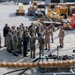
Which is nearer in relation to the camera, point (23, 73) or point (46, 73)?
point (46, 73)

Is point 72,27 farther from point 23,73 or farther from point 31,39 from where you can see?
point 23,73

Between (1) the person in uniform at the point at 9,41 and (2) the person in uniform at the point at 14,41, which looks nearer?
(2) the person in uniform at the point at 14,41

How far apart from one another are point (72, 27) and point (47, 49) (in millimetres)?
8185

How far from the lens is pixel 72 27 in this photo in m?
24.4

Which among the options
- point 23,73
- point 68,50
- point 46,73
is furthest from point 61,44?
point 46,73

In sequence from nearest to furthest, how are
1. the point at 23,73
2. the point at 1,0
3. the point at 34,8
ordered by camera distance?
the point at 23,73 < the point at 34,8 < the point at 1,0

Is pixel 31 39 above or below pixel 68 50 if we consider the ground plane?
above

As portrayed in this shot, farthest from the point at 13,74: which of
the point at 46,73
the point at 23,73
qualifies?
the point at 46,73

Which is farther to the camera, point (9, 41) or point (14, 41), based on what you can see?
point (9, 41)

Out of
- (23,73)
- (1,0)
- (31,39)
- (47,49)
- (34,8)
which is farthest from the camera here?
(1,0)

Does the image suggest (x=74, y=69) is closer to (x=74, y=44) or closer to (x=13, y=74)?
(x=13, y=74)

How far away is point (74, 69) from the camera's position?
37.1 feet

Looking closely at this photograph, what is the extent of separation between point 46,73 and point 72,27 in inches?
550

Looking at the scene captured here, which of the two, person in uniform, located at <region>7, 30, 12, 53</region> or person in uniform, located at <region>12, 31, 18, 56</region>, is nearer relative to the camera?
person in uniform, located at <region>12, 31, 18, 56</region>
